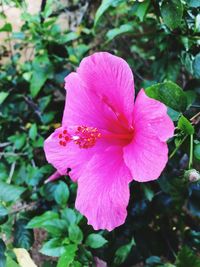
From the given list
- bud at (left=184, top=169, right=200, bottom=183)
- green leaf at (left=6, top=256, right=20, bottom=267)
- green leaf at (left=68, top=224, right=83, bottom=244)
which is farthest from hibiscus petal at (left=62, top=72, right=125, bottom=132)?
green leaf at (left=6, top=256, right=20, bottom=267)

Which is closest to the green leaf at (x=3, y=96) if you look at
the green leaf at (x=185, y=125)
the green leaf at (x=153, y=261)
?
the green leaf at (x=153, y=261)

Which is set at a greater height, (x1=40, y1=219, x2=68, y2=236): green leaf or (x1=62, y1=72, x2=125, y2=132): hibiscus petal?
(x1=62, y1=72, x2=125, y2=132): hibiscus petal

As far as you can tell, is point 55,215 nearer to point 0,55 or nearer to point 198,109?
point 198,109

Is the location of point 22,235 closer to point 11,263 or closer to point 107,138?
point 11,263

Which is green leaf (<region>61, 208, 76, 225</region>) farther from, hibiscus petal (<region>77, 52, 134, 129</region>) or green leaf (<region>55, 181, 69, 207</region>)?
hibiscus petal (<region>77, 52, 134, 129</region>)

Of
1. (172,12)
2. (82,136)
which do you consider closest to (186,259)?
(82,136)

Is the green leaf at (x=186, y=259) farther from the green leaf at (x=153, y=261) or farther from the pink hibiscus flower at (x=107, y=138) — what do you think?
the pink hibiscus flower at (x=107, y=138)

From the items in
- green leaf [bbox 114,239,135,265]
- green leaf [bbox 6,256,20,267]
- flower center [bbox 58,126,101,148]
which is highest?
flower center [bbox 58,126,101,148]

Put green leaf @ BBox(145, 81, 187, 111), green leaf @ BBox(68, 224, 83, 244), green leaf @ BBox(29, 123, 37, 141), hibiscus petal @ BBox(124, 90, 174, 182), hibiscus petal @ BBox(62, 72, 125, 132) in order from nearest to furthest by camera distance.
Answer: hibiscus petal @ BBox(124, 90, 174, 182) < green leaf @ BBox(145, 81, 187, 111) < hibiscus petal @ BBox(62, 72, 125, 132) < green leaf @ BBox(68, 224, 83, 244) < green leaf @ BBox(29, 123, 37, 141)
